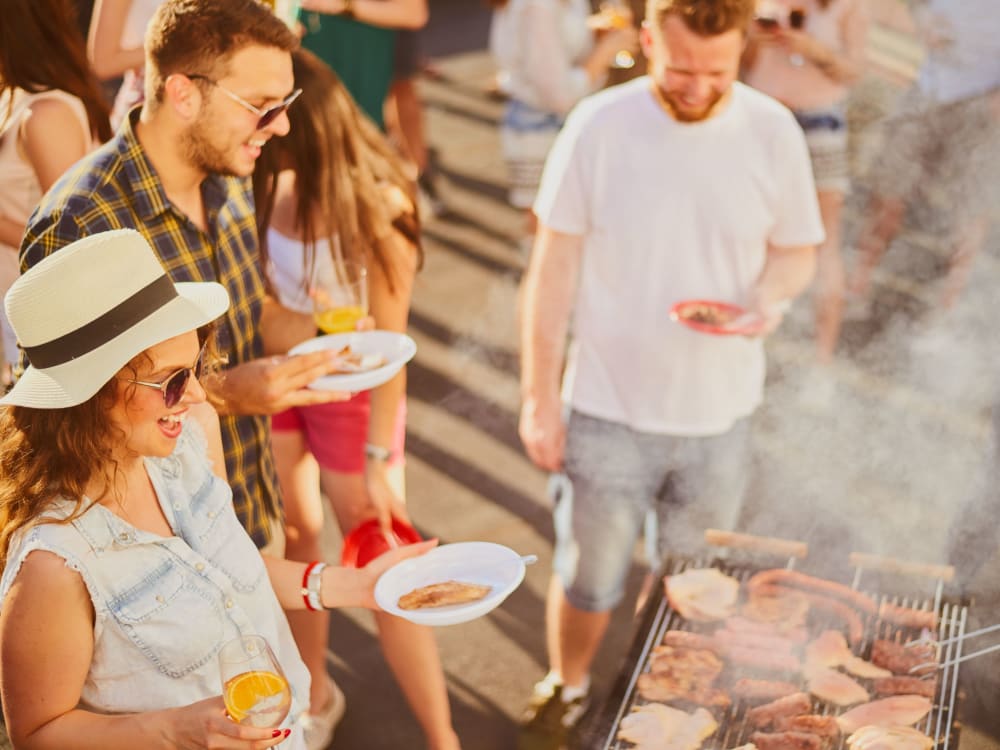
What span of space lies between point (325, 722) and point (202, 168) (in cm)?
200

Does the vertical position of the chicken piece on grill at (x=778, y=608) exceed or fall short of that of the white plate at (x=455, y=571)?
it falls short

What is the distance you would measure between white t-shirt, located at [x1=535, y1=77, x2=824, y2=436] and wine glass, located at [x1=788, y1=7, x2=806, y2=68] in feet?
7.27

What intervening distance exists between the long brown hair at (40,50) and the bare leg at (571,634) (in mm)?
2189

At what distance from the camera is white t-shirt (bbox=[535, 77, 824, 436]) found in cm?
333

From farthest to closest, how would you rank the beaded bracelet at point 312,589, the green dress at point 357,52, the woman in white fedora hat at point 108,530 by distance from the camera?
1. the green dress at point 357,52
2. the beaded bracelet at point 312,589
3. the woman in white fedora hat at point 108,530

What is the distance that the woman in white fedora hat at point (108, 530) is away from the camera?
6.72 ft

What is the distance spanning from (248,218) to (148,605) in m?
1.38

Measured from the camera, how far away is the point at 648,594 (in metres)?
3.41

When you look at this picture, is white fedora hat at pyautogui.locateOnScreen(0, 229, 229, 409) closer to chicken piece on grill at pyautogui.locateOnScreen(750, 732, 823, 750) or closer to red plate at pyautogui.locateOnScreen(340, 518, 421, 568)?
red plate at pyautogui.locateOnScreen(340, 518, 421, 568)

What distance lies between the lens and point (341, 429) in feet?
12.0

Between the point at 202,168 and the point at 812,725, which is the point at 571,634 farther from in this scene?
the point at 202,168

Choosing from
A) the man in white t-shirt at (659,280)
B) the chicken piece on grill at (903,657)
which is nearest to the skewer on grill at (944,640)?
the chicken piece on grill at (903,657)

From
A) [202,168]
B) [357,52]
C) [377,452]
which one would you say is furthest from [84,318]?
[357,52]

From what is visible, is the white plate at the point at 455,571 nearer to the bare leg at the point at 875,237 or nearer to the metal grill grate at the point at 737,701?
the metal grill grate at the point at 737,701
